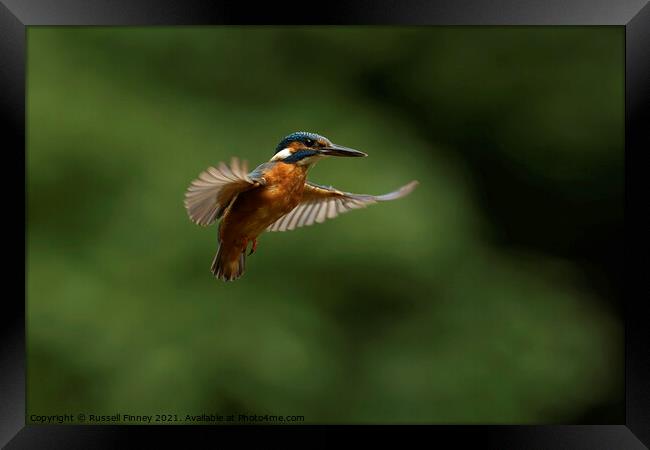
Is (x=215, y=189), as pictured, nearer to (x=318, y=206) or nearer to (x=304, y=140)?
(x=304, y=140)

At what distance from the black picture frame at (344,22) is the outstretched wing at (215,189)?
1.65 ft

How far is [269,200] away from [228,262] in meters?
0.16

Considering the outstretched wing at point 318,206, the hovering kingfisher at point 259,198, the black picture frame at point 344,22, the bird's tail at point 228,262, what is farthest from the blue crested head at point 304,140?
the black picture frame at point 344,22

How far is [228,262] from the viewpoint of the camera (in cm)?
170

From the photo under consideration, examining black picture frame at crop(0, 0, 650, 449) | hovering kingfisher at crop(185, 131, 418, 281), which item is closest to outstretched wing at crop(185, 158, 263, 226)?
hovering kingfisher at crop(185, 131, 418, 281)

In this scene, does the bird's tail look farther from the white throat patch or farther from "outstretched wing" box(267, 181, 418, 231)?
the white throat patch

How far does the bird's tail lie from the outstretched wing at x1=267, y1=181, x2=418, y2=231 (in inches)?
3.6

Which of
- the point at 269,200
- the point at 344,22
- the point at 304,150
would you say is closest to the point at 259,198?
the point at 269,200

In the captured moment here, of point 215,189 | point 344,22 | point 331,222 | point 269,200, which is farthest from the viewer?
point 331,222

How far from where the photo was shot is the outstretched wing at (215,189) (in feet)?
4.60

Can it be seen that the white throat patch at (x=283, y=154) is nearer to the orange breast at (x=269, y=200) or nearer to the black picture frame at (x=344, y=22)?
the orange breast at (x=269, y=200)

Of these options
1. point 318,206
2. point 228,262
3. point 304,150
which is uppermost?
point 304,150

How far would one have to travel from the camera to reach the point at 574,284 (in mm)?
2895

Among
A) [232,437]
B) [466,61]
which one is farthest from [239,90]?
[232,437]
